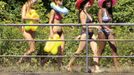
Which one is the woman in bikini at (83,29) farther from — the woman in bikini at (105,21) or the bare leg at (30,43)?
the bare leg at (30,43)

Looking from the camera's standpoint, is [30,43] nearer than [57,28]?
No

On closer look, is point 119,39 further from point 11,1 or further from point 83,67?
point 11,1

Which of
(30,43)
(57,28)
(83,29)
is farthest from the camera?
(30,43)

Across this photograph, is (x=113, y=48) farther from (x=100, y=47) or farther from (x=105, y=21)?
(x=105, y=21)

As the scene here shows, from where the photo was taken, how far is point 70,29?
9.95 metres

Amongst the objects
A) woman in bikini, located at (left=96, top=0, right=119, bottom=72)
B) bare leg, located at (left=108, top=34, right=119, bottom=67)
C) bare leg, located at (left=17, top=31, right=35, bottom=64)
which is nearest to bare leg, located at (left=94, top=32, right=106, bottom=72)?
woman in bikini, located at (left=96, top=0, right=119, bottom=72)

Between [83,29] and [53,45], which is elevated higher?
[83,29]

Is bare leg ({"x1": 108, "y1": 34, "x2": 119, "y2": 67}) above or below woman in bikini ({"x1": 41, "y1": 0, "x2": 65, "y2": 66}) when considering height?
below

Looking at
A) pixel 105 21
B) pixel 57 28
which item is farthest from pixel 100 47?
pixel 57 28

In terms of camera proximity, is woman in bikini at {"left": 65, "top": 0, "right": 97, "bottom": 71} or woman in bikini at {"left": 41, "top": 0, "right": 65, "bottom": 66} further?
woman in bikini at {"left": 41, "top": 0, "right": 65, "bottom": 66}

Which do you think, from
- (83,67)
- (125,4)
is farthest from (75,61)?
(125,4)

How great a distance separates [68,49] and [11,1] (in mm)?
7380

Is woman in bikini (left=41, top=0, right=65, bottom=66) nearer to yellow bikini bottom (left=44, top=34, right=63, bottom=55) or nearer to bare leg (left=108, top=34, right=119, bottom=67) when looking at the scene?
yellow bikini bottom (left=44, top=34, right=63, bottom=55)

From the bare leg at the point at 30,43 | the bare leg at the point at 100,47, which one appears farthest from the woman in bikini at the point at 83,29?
the bare leg at the point at 30,43
